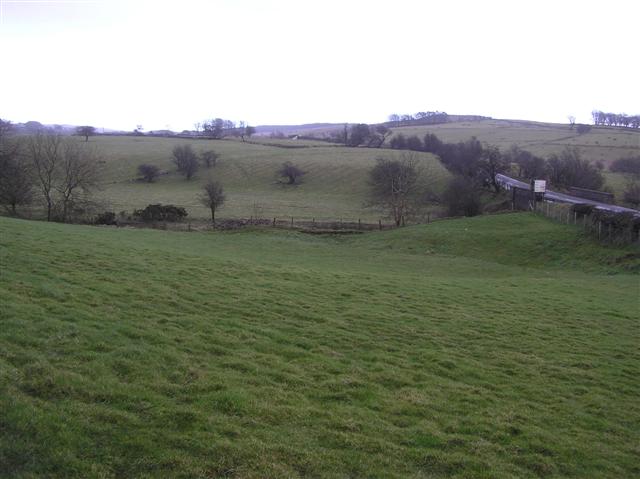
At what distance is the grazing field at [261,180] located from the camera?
6594cm

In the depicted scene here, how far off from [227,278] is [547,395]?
11.1m

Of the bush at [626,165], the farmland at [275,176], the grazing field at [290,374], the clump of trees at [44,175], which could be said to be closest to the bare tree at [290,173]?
the farmland at [275,176]

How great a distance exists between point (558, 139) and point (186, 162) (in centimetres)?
9863

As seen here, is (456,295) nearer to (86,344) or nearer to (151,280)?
(151,280)

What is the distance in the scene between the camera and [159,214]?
5116cm

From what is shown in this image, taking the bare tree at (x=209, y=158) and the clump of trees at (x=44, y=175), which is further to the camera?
the bare tree at (x=209, y=158)

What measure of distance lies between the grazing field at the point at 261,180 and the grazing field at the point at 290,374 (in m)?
41.6

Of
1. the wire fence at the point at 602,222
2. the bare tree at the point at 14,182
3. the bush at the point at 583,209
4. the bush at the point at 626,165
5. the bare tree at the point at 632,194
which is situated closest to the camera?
the wire fence at the point at 602,222

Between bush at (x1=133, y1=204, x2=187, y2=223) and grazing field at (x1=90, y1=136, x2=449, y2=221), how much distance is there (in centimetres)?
555

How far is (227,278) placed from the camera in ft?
59.6

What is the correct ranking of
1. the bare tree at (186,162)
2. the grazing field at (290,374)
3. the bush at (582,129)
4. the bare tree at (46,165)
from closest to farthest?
the grazing field at (290,374), the bare tree at (46,165), the bare tree at (186,162), the bush at (582,129)

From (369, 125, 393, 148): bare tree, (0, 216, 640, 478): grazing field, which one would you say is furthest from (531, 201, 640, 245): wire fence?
(369, 125, 393, 148): bare tree

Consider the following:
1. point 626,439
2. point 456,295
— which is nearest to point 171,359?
point 626,439

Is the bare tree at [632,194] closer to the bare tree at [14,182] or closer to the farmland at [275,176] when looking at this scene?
the farmland at [275,176]
